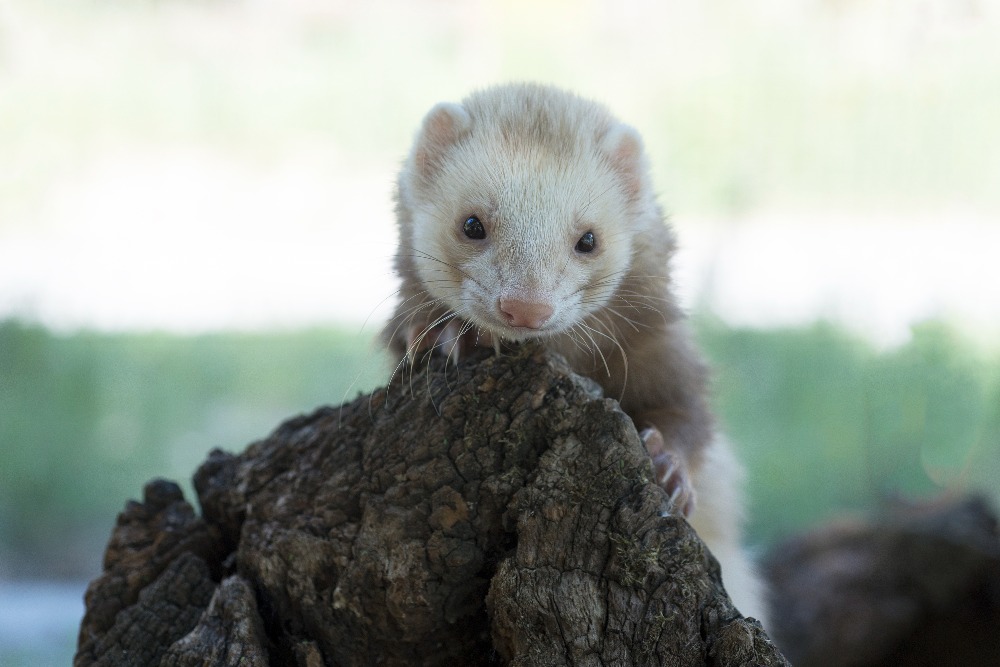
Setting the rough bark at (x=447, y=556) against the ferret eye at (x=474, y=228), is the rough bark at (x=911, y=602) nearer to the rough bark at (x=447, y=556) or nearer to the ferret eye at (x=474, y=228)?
the rough bark at (x=447, y=556)

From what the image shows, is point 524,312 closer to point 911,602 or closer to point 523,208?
point 523,208

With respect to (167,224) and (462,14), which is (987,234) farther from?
(167,224)

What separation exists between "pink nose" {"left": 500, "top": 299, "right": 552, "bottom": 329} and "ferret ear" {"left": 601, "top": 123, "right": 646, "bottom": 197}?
20.1 inches

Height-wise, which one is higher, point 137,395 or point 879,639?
point 137,395

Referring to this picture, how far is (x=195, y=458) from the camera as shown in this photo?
13.4 feet

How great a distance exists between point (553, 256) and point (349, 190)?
2.16m

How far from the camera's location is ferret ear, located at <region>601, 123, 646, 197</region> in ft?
6.43

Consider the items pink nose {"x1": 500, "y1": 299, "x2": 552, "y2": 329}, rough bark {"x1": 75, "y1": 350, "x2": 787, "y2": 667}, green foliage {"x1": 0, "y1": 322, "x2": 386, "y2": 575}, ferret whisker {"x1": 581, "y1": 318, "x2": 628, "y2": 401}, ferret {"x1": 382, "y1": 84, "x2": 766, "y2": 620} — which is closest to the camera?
rough bark {"x1": 75, "y1": 350, "x2": 787, "y2": 667}

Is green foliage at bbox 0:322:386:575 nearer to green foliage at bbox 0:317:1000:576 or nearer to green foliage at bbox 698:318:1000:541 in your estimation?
green foliage at bbox 0:317:1000:576

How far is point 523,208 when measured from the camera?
1.75 meters

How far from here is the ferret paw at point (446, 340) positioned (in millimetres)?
1822

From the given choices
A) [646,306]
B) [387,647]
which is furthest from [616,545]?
[646,306]

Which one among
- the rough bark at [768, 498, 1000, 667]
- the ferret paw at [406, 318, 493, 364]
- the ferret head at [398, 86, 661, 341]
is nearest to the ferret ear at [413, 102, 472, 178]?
the ferret head at [398, 86, 661, 341]

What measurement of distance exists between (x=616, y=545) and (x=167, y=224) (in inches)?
118
